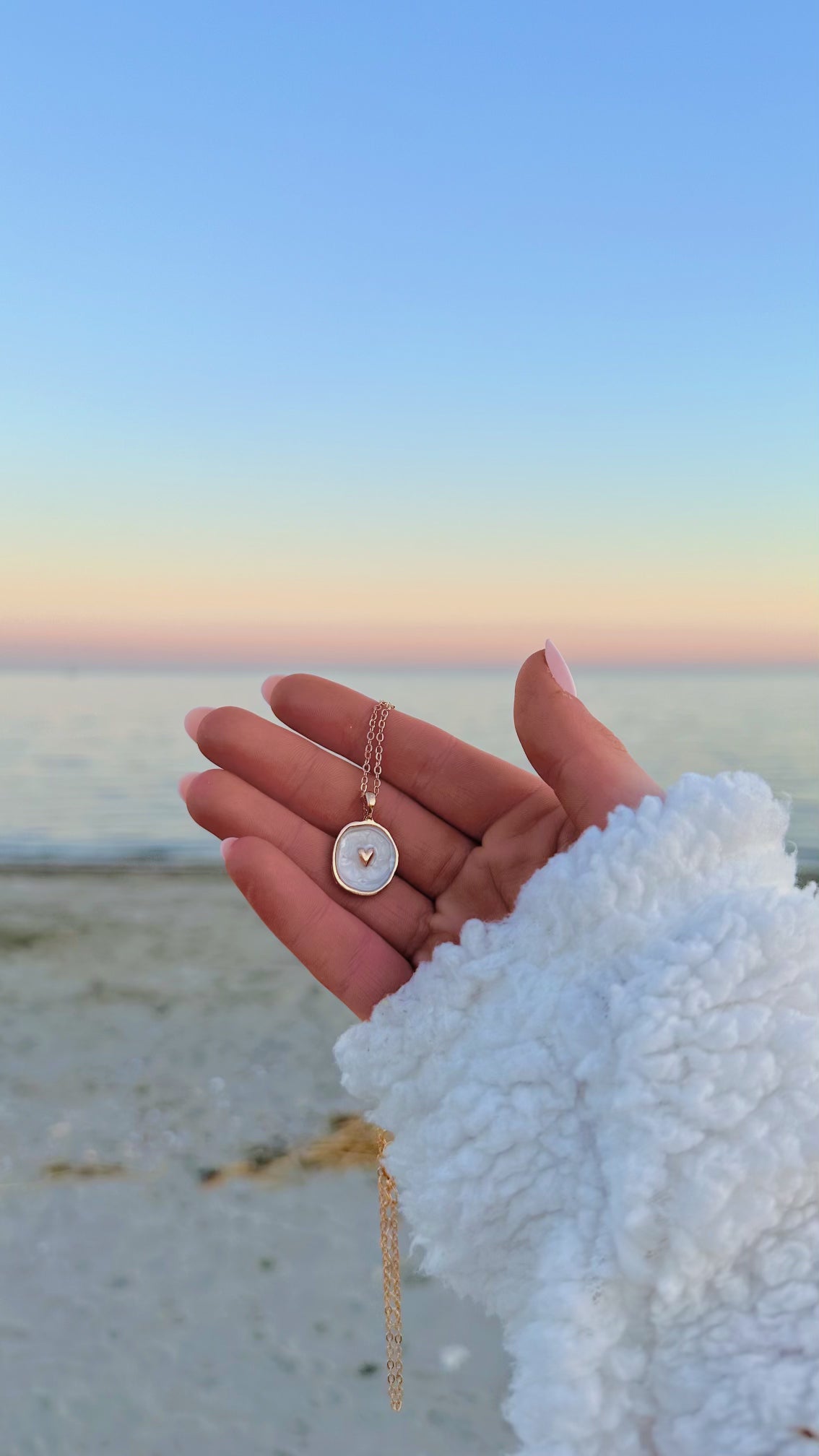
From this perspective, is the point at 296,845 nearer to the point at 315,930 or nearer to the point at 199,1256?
the point at 315,930

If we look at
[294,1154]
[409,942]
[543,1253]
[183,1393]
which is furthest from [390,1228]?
[294,1154]

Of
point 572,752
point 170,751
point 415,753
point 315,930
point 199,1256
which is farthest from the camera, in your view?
point 170,751

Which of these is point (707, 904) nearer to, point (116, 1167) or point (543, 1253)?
point (543, 1253)

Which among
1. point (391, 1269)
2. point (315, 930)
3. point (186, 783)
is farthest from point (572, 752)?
point (391, 1269)

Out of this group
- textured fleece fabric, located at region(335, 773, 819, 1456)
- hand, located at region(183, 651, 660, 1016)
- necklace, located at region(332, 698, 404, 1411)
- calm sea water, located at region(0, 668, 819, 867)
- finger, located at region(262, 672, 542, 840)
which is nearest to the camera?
textured fleece fabric, located at region(335, 773, 819, 1456)

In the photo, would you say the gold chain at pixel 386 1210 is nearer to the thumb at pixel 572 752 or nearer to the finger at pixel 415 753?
the finger at pixel 415 753

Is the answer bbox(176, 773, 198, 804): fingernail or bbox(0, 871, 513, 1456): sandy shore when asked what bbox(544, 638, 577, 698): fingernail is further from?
bbox(0, 871, 513, 1456): sandy shore

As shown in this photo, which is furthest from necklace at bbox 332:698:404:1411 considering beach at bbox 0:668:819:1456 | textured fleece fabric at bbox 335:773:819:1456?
beach at bbox 0:668:819:1456
